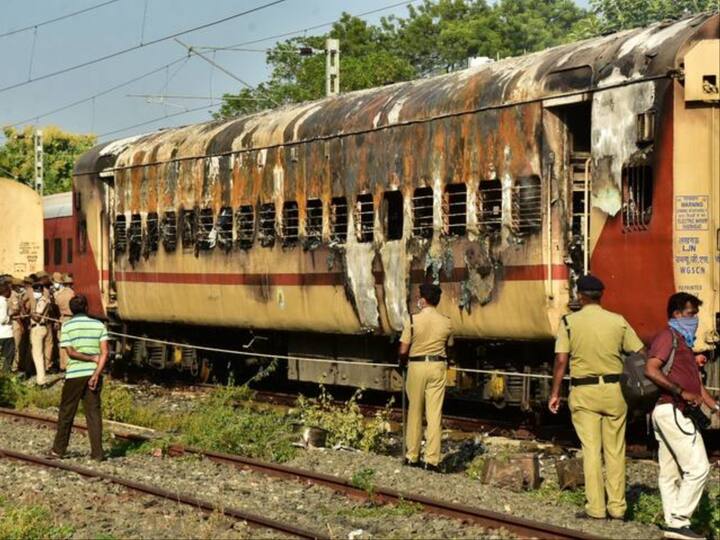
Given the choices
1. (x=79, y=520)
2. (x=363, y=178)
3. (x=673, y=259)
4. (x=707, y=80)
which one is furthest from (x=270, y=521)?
(x=363, y=178)

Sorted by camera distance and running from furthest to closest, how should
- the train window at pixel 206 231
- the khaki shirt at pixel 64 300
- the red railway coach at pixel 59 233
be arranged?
1. the red railway coach at pixel 59 233
2. the khaki shirt at pixel 64 300
3. the train window at pixel 206 231

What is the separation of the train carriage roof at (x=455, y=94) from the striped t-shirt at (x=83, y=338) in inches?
158

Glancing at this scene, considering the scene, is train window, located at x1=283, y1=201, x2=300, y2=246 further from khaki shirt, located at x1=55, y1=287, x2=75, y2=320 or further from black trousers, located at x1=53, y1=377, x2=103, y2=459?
khaki shirt, located at x1=55, y1=287, x2=75, y2=320

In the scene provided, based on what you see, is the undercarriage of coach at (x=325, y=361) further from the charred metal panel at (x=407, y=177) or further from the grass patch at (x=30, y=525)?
the grass patch at (x=30, y=525)

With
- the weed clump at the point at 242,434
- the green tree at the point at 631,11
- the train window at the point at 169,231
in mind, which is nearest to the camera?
the weed clump at the point at 242,434

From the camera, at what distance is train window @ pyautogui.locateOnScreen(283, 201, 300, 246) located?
1695 centimetres

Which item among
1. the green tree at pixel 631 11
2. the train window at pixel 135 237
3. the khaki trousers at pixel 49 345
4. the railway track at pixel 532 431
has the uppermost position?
the green tree at pixel 631 11

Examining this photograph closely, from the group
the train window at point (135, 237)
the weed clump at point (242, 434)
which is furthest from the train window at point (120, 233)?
the weed clump at point (242, 434)

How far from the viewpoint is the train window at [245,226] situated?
58.7 feet

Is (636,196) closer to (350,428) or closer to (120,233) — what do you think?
(350,428)

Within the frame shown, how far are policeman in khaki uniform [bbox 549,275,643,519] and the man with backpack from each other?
0.59m

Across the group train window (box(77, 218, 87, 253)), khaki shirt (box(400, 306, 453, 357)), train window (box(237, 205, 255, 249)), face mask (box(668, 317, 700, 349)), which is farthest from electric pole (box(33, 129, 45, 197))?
face mask (box(668, 317, 700, 349))

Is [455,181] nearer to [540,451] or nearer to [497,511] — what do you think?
[540,451]

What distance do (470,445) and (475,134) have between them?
10.0ft
